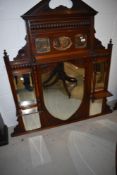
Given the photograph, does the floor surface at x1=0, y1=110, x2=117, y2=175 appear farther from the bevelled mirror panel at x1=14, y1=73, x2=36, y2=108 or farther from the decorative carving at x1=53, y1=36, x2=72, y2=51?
the decorative carving at x1=53, y1=36, x2=72, y2=51

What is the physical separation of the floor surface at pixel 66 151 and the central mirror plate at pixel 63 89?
0.25 m

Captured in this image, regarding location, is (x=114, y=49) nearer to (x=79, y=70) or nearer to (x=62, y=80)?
(x=79, y=70)

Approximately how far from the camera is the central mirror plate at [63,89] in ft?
5.30

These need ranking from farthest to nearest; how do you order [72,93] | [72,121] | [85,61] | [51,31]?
[72,121]
[72,93]
[85,61]
[51,31]

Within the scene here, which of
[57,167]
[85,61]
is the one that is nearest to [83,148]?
[57,167]

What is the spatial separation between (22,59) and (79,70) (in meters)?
0.67

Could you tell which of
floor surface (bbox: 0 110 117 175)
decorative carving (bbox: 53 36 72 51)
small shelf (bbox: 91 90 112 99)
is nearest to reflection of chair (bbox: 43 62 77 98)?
decorative carving (bbox: 53 36 72 51)

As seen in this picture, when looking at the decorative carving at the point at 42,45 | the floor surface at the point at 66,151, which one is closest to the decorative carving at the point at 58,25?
the decorative carving at the point at 42,45

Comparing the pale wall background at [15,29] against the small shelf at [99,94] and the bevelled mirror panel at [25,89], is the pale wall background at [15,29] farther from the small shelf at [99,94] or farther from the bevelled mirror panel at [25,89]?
the small shelf at [99,94]

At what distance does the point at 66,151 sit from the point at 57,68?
97 cm

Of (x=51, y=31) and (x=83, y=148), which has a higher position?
(x=51, y=31)

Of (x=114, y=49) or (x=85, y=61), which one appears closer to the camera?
(x=85, y=61)

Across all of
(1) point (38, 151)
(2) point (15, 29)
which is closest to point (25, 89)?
(2) point (15, 29)

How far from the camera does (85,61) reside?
164 cm
